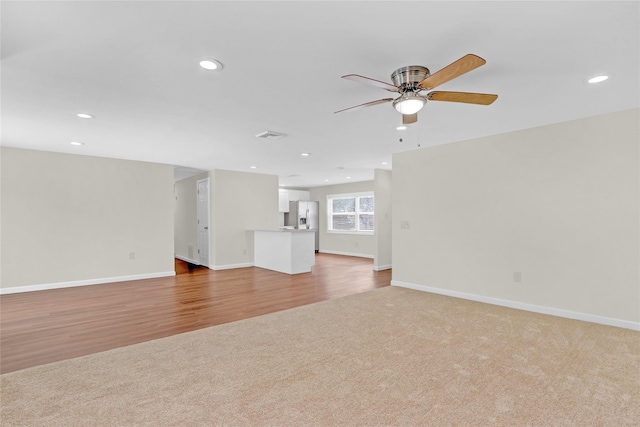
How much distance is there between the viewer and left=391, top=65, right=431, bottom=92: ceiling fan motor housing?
2.27 m

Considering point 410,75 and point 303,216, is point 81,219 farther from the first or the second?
point 303,216

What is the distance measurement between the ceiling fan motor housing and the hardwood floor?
304 centimetres

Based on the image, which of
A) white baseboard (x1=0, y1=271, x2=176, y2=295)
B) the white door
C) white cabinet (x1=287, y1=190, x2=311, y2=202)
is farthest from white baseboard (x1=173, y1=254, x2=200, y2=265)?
white cabinet (x1=287, y1=190, x2=311, y2=202)

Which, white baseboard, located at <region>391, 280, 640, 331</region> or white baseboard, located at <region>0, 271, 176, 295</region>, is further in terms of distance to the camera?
white baseboard, located at <region>0, 271, 176, 295</region>

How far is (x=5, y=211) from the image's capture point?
4.82 metres

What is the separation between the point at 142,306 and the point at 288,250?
2992 millimetres

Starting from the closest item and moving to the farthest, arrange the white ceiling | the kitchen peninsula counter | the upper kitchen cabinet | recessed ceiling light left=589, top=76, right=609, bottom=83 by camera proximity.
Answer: the white ceiling, recessed ceiling light left=589, top=76, right=609, bottom=83, the kitchen peninsula counter, the upper kitchen cabinet

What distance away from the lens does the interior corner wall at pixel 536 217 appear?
3.30 m

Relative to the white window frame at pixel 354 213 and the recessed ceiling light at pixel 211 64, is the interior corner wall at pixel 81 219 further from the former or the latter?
the white window frame at pixel 354 213

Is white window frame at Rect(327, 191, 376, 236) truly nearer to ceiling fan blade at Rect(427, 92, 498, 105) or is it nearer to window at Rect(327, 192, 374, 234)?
window at Rect(327, 192, 374, 234)

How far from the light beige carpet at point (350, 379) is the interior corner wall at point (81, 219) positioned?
11.7 ft

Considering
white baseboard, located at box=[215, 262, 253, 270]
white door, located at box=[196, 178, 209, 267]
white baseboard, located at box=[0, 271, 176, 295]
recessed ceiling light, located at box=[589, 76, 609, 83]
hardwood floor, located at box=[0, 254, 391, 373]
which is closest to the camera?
recessed ceiling light, located at box=[589, 76, 609, 83]

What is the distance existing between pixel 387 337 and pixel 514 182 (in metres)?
2.68

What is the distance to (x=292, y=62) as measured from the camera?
7.31 ft
